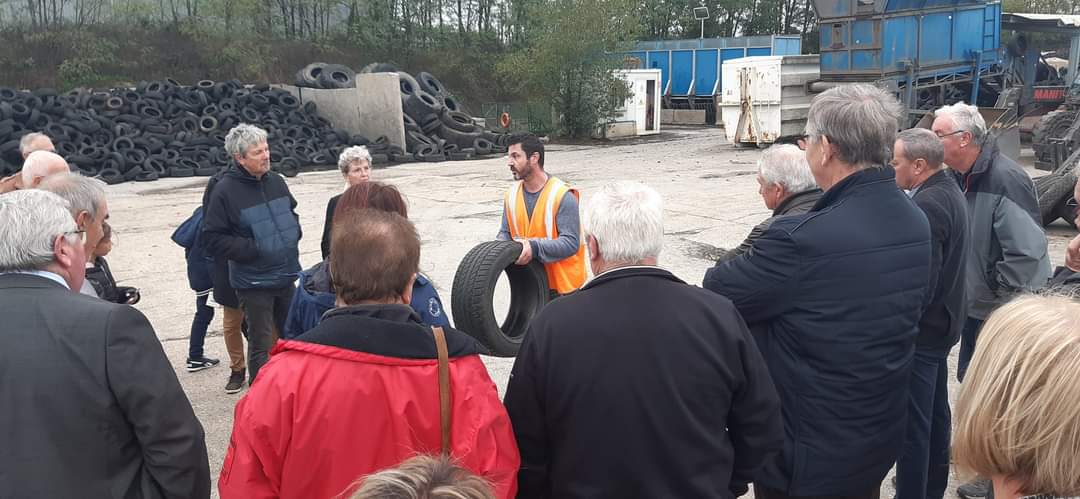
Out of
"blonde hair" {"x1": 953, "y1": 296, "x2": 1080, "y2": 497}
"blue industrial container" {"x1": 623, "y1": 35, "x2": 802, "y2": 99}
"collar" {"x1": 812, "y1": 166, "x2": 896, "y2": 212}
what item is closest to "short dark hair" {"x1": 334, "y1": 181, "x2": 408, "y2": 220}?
"collar" {"x1": 812, "y1": 166, "x2": 896, "y2": 212}

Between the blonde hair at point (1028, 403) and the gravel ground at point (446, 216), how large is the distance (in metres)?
2.87

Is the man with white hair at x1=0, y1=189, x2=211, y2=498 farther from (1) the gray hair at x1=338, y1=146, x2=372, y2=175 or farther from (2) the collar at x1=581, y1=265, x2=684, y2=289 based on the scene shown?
Result: (1) the gray hair at x1=338, y1=146, x2=372, y2=175

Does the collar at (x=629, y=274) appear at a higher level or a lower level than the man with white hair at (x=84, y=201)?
lower

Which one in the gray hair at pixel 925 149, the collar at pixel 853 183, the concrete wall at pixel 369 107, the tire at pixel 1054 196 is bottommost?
the tire at pixel 1054 196

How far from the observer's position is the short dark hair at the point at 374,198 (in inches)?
133

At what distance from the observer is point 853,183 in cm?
273

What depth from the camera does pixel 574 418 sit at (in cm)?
220

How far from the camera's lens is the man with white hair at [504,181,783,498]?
216 cm

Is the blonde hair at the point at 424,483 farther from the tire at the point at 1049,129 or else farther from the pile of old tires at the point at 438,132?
the pile of old tires at the point at 438,132

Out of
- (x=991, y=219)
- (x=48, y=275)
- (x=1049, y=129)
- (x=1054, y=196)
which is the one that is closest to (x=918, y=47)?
(x=1049, y=129)

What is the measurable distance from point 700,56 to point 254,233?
28925mm

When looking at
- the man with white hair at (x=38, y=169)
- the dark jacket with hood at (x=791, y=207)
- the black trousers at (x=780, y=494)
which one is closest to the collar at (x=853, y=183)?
the dark jacket with hood at (x=791, y=207)

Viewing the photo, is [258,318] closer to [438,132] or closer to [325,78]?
[438,132]

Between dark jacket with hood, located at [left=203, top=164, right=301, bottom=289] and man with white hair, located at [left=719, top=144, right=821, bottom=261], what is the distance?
10.1ft
